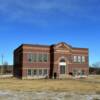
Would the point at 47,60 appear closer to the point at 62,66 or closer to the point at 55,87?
the point at 62,66

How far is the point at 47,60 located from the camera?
63906mm

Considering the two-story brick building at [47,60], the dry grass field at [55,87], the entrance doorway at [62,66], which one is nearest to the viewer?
the dry grass field at [55,87]

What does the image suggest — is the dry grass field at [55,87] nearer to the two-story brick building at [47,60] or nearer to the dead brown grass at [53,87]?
the dead brown grass at [53,87]

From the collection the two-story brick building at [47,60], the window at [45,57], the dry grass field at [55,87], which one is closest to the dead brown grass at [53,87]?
the dry grass field at [55,87]

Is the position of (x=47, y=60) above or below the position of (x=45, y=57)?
below

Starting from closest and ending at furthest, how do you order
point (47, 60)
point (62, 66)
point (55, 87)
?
point (55, 87)
point (47, 60)
point (62, 66)

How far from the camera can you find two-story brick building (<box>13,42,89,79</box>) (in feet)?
202

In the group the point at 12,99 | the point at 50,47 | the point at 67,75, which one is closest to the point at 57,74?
the point at 67,75

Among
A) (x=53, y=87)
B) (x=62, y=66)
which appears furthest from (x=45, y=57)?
(x=53, y=87)

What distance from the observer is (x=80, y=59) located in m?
67.4

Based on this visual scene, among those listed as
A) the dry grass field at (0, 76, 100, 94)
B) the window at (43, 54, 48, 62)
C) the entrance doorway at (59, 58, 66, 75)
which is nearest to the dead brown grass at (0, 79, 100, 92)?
the dry grass field at (0, 76, 100, 94)

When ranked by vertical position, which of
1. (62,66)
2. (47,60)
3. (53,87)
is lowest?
(53,87)

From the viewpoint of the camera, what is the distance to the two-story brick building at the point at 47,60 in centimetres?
6162

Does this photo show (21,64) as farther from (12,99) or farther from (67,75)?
(12,99)
